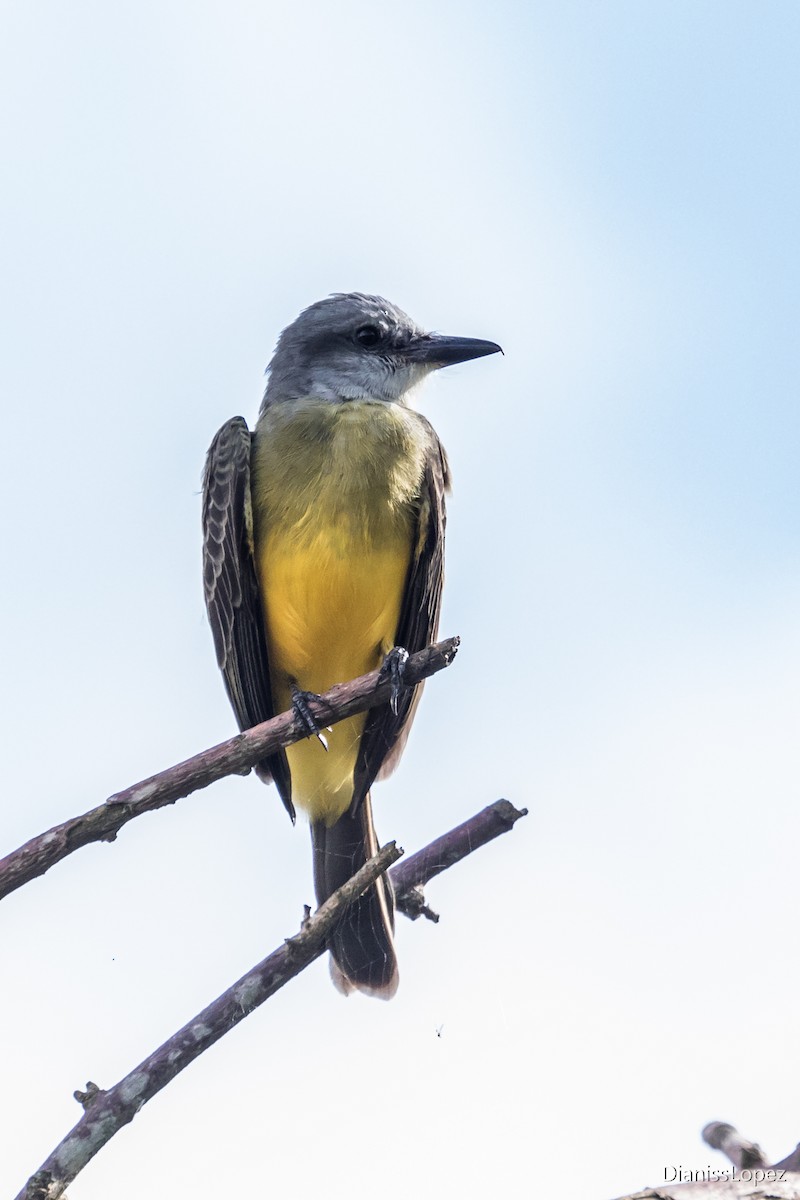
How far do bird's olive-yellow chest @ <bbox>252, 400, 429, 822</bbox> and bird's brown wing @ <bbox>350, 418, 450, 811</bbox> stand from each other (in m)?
0.05

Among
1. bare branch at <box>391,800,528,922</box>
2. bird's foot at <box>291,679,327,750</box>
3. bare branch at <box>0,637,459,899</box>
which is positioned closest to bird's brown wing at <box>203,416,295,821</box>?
bird's foot at <box>291,679,327,750</box>

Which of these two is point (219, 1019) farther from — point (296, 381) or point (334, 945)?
point (296, 381)

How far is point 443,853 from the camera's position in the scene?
17.4 feet

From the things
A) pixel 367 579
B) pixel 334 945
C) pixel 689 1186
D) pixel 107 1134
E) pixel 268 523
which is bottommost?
pixel 689 1186

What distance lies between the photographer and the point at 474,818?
16.8 feet

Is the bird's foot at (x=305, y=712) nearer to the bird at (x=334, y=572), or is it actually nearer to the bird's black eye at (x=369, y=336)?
the bird at (x=334, y=572)

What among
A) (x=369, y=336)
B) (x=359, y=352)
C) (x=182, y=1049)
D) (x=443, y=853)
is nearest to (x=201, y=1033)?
(x=182, y=1049)

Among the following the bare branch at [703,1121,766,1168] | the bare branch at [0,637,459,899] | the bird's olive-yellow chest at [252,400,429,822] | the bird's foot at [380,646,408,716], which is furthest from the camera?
the bird's olive-yellow chest at [252,400,429,822]

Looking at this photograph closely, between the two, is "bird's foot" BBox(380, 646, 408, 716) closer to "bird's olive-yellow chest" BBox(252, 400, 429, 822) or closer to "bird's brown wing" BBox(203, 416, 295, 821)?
"bird's olive-yellow chest" BBox(252, 400, 429, 822)

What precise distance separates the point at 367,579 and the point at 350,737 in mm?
1053

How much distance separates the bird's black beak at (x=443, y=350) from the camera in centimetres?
763

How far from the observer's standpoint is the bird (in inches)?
257

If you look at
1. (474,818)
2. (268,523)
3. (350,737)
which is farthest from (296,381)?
(474,818)

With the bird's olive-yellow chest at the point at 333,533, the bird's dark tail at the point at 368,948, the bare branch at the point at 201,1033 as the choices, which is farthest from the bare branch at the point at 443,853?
the bird's olive-yellow chest at the point at 333,533
